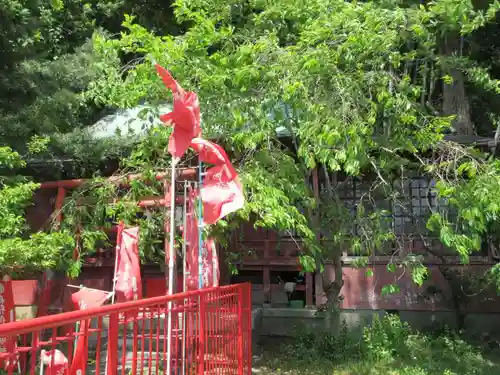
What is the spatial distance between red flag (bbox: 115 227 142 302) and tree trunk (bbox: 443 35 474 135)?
24.9 feet

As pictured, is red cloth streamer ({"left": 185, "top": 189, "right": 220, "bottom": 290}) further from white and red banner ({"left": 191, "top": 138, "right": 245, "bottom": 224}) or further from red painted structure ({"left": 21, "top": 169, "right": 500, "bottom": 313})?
red painted structure ({"left": 21, "top": 169, "right": 500, "bottom": 313})

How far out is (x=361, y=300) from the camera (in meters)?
12.7

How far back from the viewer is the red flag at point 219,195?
5293 mm

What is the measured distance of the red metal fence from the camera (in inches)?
119

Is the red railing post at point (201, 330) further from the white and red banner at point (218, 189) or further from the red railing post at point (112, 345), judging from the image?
the red railing post at point (112, 345)

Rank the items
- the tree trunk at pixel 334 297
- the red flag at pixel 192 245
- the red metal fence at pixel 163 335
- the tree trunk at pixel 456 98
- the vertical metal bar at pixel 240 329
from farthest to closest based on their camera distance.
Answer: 1. the tree trunk at pixel 456 98
2. the tree trunk at pixel 334 297
3. the red flag at pixel 192 245
4. the vertical metal bar at pixel 240 329
5. the red metal fence at pixel 163 335

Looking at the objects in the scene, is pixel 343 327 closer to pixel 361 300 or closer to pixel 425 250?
pixel 361 300

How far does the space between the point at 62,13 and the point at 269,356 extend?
1062cm

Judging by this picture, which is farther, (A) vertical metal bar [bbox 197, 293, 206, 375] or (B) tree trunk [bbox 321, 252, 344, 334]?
(B) tree trunk [bbox 321, 252, 344, 334]

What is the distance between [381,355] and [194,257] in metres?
4.69

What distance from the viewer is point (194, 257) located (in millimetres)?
6398

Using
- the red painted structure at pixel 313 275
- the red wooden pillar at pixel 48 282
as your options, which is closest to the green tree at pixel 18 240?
the red wooden pillar at pixel 48 282

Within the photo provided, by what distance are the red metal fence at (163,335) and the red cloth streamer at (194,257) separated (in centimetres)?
51

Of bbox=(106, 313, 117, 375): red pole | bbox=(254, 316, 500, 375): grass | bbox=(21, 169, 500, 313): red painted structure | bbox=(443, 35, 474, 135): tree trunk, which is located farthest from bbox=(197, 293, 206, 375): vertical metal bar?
bbox=(443, 35, 474, 135): tree trunk
